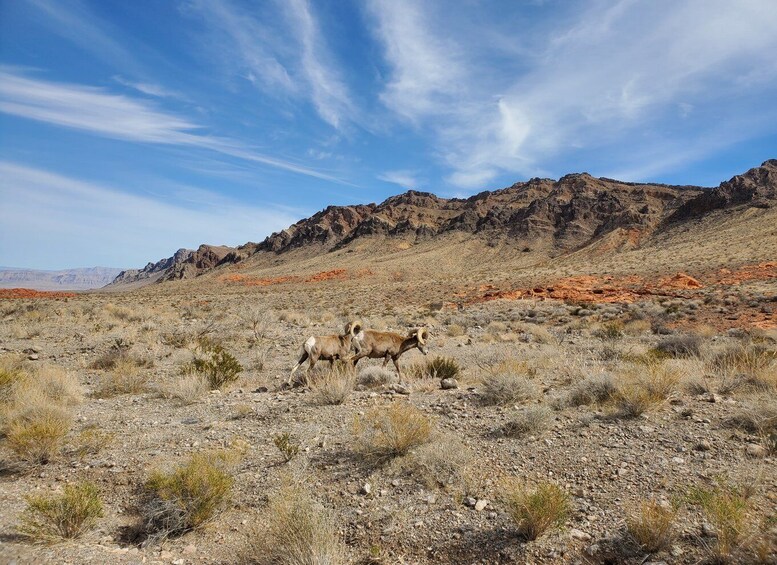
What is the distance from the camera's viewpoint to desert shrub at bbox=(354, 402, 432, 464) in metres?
5.96

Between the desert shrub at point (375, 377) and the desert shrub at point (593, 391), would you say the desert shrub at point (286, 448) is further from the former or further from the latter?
the desert shrub at point (593, 391)

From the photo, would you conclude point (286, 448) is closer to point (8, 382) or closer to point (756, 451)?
point (756, 451)

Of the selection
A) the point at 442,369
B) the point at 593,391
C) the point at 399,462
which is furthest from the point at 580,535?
the point at 442,369

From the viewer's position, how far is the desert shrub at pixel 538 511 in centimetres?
425

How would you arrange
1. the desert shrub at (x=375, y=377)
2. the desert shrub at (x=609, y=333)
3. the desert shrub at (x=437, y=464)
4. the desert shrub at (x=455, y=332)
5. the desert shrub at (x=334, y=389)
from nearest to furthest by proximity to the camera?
1. the desert shrub at (x=437, y=464)
2. the desert shrub at (x=334, y=389)
3. the desert shrub at (x=375, y=377)
4. the desert shrub at (x=609, y=333)
5. the desert shrub at (x=455, y=332)

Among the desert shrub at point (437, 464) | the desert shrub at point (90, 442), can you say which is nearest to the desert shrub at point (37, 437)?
the desert shrub at point (90, 442)

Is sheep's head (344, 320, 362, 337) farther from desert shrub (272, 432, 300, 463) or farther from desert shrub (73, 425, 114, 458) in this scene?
desert shrub (73, 425, 114, 458)

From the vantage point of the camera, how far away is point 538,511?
4246mm

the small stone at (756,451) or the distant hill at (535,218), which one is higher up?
the distant hill at (535,218)

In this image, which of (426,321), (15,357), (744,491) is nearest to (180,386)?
(15,357)

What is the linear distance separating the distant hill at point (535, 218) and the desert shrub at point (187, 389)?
7388 centimetres

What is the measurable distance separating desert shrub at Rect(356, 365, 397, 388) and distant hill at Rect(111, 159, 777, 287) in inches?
2793

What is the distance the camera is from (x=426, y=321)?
2383cm

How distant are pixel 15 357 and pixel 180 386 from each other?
289 inches
